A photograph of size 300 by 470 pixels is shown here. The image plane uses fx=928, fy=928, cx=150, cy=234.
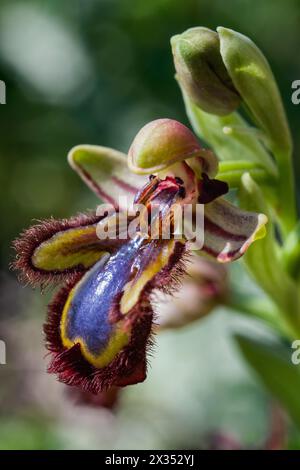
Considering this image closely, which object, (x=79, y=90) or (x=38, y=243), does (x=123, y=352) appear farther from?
(x=79, y=90)

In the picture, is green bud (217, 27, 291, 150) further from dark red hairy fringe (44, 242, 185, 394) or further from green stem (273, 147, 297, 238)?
dark red hairy fringe (44, 242, 185, 394)

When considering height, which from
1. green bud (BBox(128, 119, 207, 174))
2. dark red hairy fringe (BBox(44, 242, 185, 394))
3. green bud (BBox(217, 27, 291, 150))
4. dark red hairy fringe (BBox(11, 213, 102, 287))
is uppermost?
green bud (BBox(217, 27, 291, 150))

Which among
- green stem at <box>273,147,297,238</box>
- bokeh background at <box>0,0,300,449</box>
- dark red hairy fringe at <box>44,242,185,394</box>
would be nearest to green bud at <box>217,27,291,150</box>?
green stem at <box>273,147,297,238</box>

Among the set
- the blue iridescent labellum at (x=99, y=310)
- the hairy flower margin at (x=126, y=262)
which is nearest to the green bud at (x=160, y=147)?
the hairy flower margin at (x=126, y=262)

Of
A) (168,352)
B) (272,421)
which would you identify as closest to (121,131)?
(168,352)

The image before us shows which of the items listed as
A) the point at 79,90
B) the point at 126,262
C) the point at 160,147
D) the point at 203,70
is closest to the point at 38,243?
the point at 126,262

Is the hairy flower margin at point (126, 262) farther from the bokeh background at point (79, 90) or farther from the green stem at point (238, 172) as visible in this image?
the bokeh background at point (79, 90)
